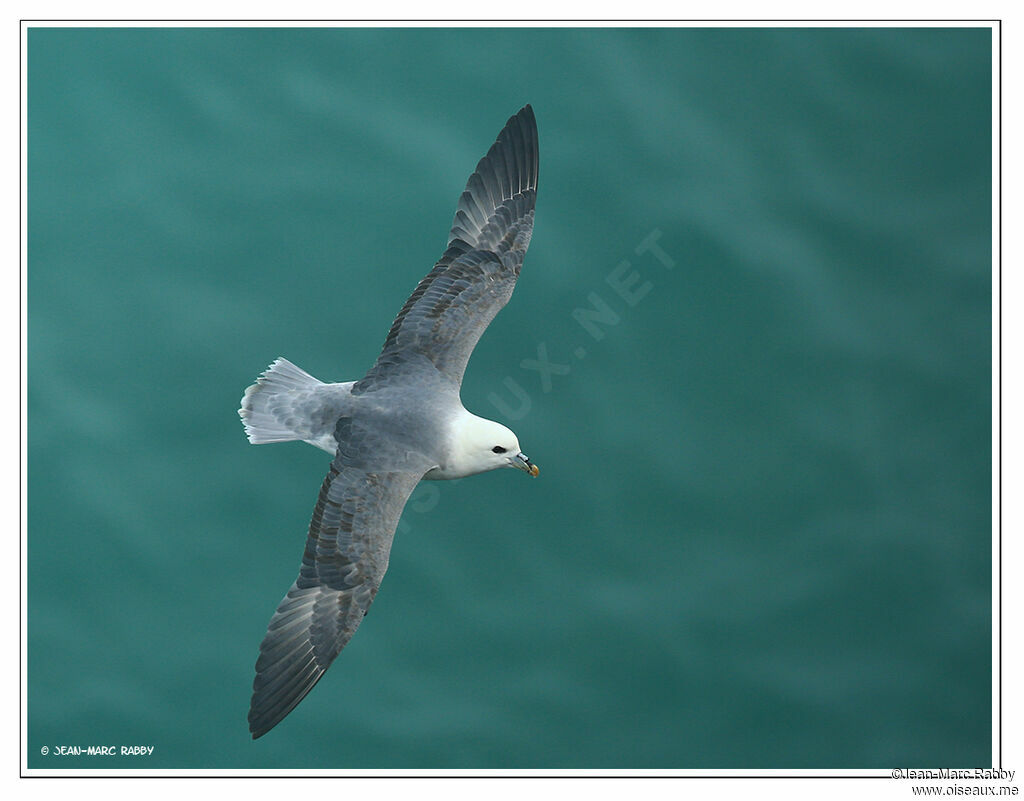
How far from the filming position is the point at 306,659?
16.1 ft

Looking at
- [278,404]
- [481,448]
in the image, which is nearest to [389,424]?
[481,448]

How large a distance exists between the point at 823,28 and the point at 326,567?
331cm

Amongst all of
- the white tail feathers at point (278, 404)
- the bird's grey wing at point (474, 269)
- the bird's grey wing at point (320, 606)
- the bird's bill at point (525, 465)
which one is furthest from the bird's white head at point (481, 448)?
the white tail feathers at point (278, 404)

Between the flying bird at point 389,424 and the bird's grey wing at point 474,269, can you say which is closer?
the flying bird at point 389,424

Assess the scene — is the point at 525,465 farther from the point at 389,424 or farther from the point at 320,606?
the point at 320,606

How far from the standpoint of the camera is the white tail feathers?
5.35m

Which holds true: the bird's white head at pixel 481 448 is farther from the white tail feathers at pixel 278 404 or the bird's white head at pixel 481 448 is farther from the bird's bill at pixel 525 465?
the white tail feathers at pixel 278 404

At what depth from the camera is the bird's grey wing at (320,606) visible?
4.88 m

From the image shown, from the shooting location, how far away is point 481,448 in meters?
5.16

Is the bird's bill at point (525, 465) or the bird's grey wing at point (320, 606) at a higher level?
the bird's bill at point (525, 465)

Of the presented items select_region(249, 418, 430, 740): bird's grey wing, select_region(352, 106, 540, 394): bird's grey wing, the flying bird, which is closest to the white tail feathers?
the flying bird

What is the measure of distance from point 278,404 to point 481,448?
97 cm
